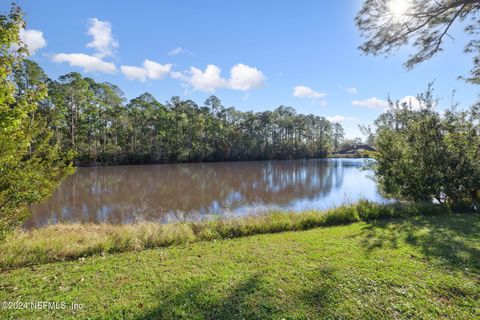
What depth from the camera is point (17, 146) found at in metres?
3.93

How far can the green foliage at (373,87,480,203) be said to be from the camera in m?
7.96

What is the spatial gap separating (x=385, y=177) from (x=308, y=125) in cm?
6135

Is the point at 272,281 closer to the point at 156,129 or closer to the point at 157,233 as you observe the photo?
the point at 157,233

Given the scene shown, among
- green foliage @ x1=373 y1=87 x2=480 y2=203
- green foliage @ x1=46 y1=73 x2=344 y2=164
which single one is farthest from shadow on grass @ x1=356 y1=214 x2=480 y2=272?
green foliage @ x1=46 y1=73 x2=344 y2=164

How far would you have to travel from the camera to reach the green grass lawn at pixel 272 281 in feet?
8.94

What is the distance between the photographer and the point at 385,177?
962 cm

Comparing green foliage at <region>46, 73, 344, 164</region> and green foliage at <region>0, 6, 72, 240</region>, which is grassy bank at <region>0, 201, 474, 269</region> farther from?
green foliage at <region>46, 73, 344, 164</region>

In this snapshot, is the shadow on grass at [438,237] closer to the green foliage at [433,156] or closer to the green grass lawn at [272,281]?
the green grass lawn at [272,281]

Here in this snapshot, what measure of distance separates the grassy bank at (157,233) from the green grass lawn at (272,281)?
1.37 ft

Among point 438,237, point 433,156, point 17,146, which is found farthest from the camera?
point 433,156

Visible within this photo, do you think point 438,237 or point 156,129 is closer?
point 438,237

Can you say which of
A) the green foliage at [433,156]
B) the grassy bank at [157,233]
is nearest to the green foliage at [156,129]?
the grassy bank at [157,233]

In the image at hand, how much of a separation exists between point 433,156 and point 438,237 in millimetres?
4302

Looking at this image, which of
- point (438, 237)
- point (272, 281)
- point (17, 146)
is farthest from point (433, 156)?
point (17, 146)
